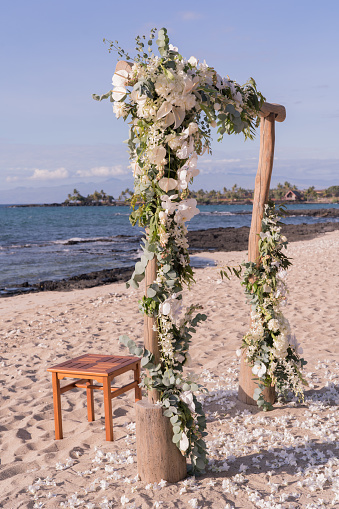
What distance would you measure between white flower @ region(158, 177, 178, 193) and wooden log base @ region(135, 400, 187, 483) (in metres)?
1.53

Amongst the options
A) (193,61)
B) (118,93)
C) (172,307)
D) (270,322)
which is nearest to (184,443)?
(172,307)

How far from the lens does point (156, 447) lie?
3.28 metres

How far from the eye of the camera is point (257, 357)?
15.2ft

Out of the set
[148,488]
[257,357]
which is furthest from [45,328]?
[148,488]

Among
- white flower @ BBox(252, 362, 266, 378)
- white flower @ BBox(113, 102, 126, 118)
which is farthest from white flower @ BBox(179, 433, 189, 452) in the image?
white flower @ BBox(113, 102, 126, 118)

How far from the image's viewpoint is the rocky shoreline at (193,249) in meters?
14.3

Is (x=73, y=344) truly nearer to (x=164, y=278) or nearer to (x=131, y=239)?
(x=164, y=278)

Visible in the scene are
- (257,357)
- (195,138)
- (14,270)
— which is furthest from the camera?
(14,270)

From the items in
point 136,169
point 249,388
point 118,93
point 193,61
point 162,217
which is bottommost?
point 249,388

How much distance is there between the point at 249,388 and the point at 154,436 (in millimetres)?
1829

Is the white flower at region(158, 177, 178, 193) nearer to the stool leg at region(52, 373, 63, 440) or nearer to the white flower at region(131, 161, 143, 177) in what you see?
the white flower at region(131, 161, 143, 177)

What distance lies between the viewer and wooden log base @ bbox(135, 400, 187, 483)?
10.7 ft

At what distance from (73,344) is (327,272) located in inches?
313

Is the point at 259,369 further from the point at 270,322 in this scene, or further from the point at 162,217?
the point at 162,217
